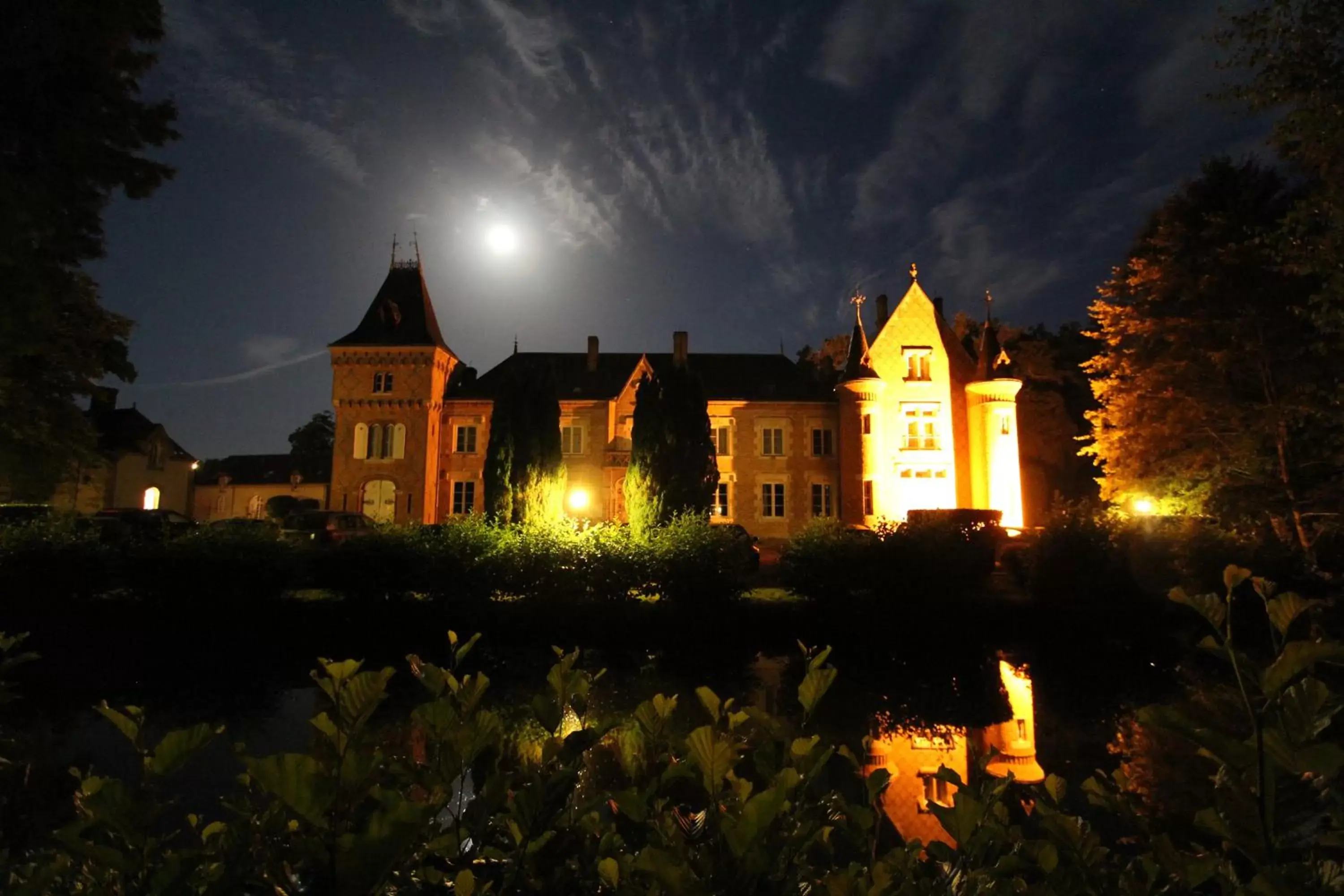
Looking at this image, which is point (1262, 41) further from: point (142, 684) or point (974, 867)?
point (142, 684)

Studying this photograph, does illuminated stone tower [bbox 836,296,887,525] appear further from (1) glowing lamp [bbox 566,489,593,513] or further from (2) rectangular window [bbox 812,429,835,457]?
(1) glowing lamp [bbox 566,489,593,513]

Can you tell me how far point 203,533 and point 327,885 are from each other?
56.8ft

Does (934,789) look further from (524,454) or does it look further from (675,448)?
(524,454)

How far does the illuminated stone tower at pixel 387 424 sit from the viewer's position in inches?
1428

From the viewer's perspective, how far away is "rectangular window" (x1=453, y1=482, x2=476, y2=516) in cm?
3756

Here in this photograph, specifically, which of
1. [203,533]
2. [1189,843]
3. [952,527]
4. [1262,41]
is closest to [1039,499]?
[952,527]

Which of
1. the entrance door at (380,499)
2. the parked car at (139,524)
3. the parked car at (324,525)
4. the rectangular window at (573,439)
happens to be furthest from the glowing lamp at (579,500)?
the parked car at (139,524)

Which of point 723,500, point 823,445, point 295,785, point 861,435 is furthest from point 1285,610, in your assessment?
point 823,445

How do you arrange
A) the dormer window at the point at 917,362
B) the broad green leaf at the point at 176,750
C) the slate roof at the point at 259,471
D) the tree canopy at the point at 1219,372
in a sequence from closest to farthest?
the broad green leaf at the point at 176,750 → the tree canopy at the point at 1219,372 → the dormer window at the point at 917,362 → the slate roof at the point at 259,471

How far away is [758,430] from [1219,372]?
20142 mm

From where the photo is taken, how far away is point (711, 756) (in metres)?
1.72

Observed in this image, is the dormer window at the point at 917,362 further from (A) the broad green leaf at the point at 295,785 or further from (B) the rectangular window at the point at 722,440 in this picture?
(A) the broad green leaf at the point at 295,785

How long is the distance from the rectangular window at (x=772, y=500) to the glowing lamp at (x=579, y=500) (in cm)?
898

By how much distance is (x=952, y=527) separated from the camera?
17016mm
